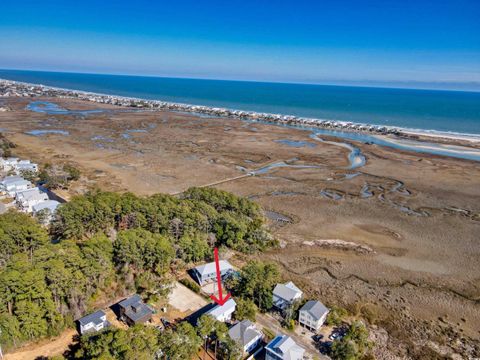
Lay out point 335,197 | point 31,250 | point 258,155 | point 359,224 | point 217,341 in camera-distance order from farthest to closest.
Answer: point 258,155
point 335,197
point 359,224
point 31,250
point 217,341

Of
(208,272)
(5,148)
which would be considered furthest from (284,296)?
(5,148)

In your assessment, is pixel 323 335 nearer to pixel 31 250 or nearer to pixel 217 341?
pixel 217 341

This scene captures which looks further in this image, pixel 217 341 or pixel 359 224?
pixel 359 224

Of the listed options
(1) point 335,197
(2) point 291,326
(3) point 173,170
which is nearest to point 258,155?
(3) point 173,170

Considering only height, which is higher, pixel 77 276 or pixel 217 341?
pixel 77 276

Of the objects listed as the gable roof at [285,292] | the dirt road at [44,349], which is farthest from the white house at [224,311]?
the dirt road at [44,349]

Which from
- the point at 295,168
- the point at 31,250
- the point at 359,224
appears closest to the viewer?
the point at 31,250
